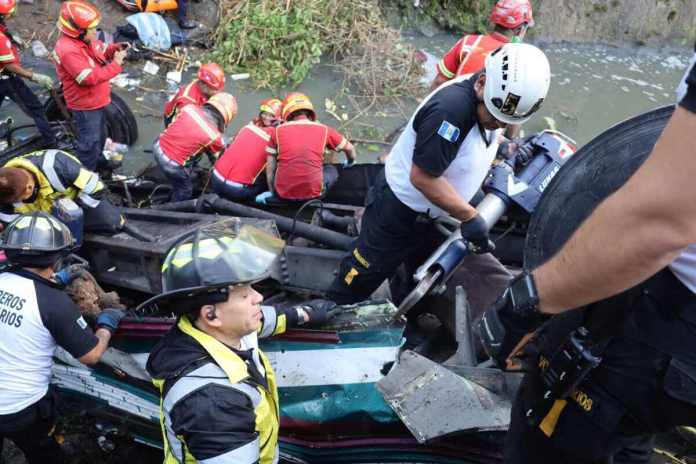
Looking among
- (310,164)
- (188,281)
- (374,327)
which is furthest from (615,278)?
(310,164)

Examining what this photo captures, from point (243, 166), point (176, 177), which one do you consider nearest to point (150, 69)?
point (176, 177)

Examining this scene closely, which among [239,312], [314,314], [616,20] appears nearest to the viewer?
[239,312]

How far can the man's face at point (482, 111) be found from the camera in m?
2.90

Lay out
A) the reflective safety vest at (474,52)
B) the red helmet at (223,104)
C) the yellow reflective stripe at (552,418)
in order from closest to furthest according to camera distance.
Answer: the yellow reflective stripe at (552,418)
the reflective safety vest at (474,52)
the red helmet at (223,104)

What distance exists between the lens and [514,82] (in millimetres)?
2736

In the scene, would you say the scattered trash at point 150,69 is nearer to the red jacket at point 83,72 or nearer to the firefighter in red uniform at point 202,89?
the red jacket at point 83,72

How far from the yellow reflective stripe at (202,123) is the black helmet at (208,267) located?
3.55 meters

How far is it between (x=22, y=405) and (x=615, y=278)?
2913 millimetres

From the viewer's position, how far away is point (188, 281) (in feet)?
5.95

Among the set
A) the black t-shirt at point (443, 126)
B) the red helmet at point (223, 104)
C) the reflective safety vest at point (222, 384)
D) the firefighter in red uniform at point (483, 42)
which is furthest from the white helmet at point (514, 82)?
the red helmet at point (223, 104)

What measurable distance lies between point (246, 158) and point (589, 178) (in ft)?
11.6

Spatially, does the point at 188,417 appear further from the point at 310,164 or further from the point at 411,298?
the point at 310,164

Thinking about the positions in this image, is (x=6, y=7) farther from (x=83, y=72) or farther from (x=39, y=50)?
(x=39, y=50)

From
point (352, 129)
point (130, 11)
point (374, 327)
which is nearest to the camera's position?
point (374, 327)
